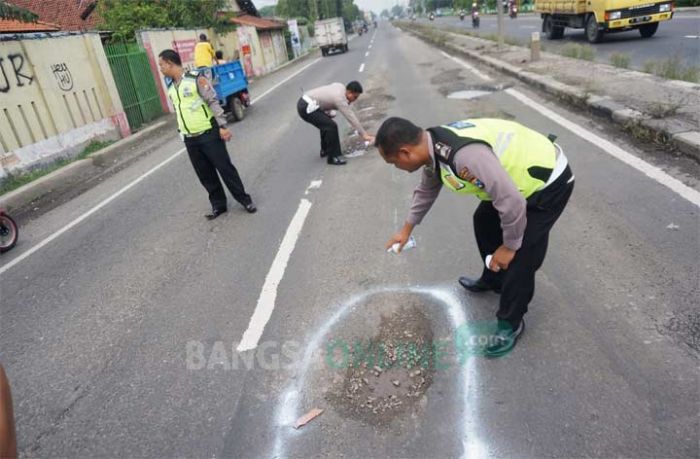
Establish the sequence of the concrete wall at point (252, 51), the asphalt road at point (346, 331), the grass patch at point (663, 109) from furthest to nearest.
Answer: the concrete wall at point (252, 51), the grass patch at point (663, 109), the asphalt road at point (346, 331)

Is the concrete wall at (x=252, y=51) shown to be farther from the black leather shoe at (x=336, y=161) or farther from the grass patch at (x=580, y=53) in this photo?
the black leather shoe at (x=336, y=161)

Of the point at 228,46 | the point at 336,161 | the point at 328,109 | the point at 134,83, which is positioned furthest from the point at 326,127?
the point at 228,46

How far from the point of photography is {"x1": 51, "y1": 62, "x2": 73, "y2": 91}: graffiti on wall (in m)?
9.85

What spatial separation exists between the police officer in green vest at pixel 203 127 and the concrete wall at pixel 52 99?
5112mm

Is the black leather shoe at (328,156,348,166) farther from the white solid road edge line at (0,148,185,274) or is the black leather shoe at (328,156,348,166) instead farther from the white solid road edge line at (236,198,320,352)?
the white solid road edge line at (0,148,185,274)

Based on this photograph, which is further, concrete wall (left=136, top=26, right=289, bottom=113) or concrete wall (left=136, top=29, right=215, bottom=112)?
concrete wall (left=136, top=26, right=289, bottom=113)

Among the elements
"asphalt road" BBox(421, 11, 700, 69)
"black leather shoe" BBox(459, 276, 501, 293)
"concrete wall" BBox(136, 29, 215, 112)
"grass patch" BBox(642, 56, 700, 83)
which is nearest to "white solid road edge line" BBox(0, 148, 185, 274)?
"black leather shoe" BBox(459, 276, 501, 293)

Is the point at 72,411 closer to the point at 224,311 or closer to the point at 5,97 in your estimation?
the point at 224,311

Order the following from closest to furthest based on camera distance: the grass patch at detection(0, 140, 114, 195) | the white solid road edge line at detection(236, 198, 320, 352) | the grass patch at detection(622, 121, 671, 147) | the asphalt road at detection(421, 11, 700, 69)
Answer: the white solid road edge line at detection(236, 198, 320, 352) → the grass patch at detection(622, 121, 671, 147) → the grass patch at detection(0, 140, 114, 195) → the asphalt road at detection(421, 11, 700, 69)

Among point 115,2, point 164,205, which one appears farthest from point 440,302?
point 115,2

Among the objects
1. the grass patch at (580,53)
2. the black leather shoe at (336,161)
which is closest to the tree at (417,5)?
the grass patch at (580,53)

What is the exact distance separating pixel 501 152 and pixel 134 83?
13452mm

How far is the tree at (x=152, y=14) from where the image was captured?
1817 centimetres

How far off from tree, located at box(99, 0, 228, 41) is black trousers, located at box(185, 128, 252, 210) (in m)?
14.7
